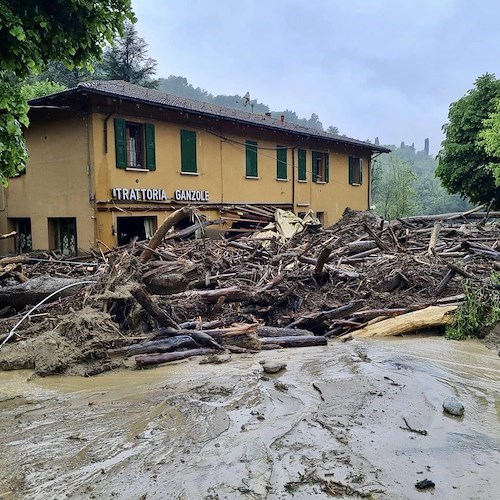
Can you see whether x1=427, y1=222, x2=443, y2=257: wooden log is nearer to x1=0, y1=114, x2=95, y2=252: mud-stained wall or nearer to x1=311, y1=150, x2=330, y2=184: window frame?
x1=0, y1=114, x2=95, y2=252: mud-stained wall

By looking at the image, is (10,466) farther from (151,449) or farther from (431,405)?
(431,405)

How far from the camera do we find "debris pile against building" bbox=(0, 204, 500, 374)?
775 centimetres

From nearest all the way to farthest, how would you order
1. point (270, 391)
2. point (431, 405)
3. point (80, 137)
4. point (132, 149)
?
point (431, 405) → point (270, 391) → point (80, 137) → point (132, 149)

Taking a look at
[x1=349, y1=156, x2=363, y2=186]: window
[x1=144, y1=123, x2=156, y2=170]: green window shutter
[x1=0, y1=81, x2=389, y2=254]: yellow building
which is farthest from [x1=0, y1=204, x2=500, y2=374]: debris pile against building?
[x1=349, y1=156, x2=363, y2=186]: window

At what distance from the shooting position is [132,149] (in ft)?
59.7

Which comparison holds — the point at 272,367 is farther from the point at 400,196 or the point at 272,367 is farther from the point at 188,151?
the point at 400,196

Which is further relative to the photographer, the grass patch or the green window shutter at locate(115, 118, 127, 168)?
→ the green window shutter at locate(115, 118, 127, 168)

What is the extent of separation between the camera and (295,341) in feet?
27.8

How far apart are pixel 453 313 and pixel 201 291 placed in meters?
4.99

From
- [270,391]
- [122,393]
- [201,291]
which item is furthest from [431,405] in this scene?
[201,291]

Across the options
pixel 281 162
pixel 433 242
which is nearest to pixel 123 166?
pixel 281 162

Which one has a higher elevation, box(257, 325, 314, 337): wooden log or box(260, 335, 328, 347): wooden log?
box(257, 325, 314, 337): wooden log

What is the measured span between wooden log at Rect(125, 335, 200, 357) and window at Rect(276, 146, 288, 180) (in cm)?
1727

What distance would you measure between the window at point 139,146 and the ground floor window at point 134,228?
207 cm
